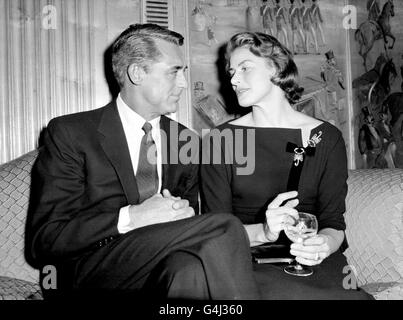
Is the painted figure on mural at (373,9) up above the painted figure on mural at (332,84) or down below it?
above

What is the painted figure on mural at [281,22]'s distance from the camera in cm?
291

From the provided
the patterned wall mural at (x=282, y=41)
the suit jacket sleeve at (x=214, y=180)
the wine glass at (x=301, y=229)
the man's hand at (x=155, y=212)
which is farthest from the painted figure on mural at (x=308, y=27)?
the man's hand at (x=155, y=212)

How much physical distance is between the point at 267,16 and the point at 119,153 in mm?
1743

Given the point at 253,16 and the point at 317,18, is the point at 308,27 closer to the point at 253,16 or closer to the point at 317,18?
the point at 317,18

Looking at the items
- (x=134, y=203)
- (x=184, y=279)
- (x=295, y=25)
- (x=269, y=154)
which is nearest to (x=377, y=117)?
(x=295, y=25)

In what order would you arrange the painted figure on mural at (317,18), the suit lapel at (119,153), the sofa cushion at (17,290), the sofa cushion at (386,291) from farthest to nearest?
the painted figure on mural at (317,18), the suit lapel at (119,153), the sofa cushion at (386,291), the sofa cushion at (17,290)

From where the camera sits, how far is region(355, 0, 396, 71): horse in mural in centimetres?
311

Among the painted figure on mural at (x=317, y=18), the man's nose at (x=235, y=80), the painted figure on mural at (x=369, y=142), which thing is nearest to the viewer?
the man's nose at (x=235, y=80)

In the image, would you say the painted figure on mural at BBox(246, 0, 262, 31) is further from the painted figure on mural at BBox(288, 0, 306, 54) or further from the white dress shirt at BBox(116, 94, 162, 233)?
the white dress shirt at BBox(116, 94, 162, 233)

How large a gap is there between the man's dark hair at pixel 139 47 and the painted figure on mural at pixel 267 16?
3.53 ft

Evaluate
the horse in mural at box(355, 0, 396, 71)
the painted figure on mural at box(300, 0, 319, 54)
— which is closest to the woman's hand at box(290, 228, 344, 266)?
the painted figure on mural at box(300, 0, 319, 54)

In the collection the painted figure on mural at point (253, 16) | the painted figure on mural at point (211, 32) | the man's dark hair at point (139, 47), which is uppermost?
the painted figure on mural at point (253, 16)

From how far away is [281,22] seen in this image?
115 inches

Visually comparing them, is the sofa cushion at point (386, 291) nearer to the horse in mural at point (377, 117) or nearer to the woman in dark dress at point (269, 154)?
the woman in dark dress at point (269, 154)
